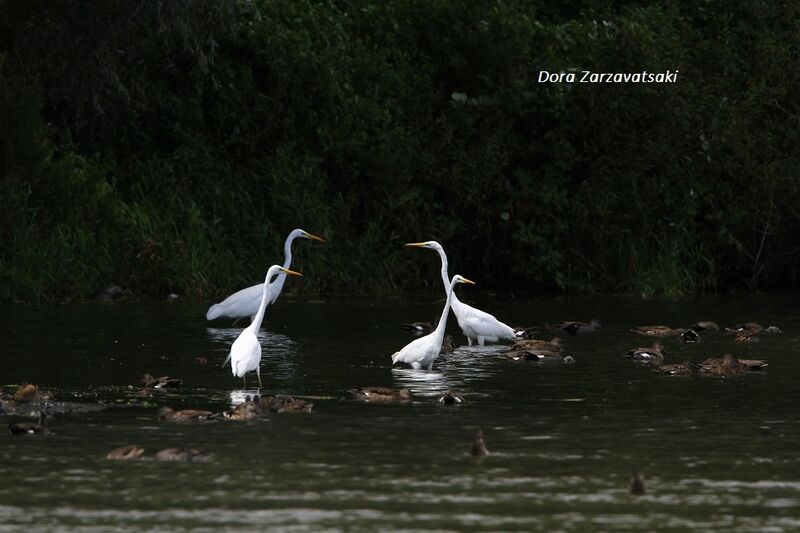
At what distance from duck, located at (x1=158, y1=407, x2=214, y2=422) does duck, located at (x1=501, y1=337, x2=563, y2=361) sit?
5.91 m

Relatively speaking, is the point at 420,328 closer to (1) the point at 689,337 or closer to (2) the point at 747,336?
(1) the point at 689,337

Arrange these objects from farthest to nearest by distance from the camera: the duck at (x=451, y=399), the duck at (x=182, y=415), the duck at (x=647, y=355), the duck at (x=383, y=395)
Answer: the duck at (x=647, y=355) → the duck at (x=383, y=395) → the duck at (x=451, y=399) → the duck at (x=182, y=415)

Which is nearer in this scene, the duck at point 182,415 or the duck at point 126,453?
the duck at point 126,453

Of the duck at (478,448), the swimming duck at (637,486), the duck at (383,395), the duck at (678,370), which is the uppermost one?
the duck at (678,370)

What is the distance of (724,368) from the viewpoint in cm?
1742

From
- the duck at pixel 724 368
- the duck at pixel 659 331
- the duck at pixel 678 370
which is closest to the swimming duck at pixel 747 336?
the duck at pixel 659 331

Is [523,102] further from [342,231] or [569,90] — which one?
[342,231]

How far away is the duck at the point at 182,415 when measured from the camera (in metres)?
13.7

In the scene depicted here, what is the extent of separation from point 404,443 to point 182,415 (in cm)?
208

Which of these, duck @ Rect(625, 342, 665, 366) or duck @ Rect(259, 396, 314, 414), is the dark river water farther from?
duck @ Rect(625, 342, 665, 366)

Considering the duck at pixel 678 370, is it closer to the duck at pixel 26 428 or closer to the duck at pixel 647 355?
the duck at pixel 647 355

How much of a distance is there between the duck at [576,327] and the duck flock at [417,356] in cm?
1

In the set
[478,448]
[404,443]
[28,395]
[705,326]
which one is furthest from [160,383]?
[705,326]

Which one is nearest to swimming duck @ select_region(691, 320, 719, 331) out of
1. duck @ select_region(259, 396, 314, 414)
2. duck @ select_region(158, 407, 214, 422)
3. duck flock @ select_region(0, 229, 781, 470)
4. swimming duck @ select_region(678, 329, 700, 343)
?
duck flock @ select_region(0, 229, 781, 470)
